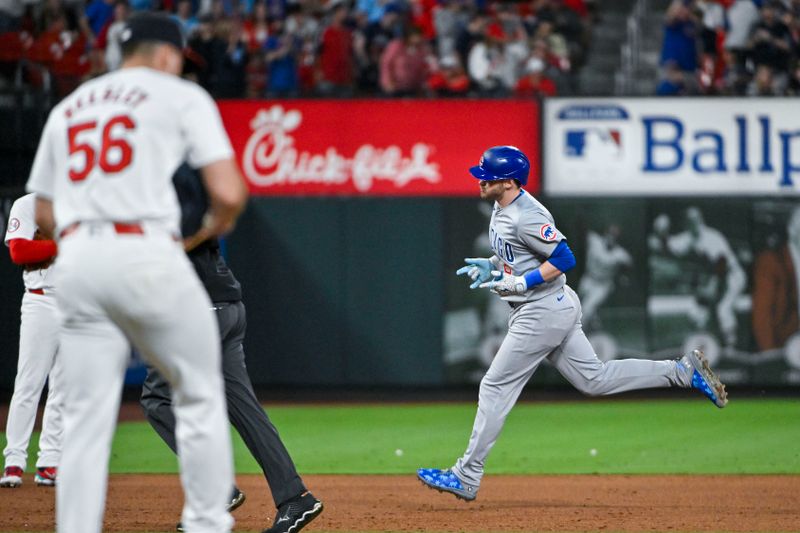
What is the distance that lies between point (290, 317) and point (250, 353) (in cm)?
68

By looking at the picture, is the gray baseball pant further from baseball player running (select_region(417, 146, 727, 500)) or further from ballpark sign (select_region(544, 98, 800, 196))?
ballpark sign (select_region(544, 98, 800, 196))

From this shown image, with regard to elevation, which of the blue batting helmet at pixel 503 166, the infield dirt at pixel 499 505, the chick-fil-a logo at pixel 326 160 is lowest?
the infield dirt at pixel 499 505

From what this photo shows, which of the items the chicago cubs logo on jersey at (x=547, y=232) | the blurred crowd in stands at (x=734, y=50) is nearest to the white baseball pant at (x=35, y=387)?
the chicago cubs logo on jersey at (x=547, y=232)

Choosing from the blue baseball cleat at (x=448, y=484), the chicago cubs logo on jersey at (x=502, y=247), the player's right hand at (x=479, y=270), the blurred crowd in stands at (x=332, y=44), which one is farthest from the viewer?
the blurred crowd in stands at (x=332, y=44)

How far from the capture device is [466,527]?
7.10 meters

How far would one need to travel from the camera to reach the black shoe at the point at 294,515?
6383mm

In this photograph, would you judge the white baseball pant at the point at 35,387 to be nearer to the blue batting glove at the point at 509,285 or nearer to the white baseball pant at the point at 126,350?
the blue batting glove at the point at 509,285

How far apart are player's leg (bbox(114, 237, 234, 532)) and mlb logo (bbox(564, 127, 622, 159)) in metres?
12.5

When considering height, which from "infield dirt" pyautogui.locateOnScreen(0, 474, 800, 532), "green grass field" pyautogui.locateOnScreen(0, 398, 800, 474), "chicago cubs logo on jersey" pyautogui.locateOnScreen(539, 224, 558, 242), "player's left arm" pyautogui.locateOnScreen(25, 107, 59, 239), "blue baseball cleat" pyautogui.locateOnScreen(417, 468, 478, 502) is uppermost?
"player's left arm" pyautogui.locateOnScreen(25, 107, 59, 239)

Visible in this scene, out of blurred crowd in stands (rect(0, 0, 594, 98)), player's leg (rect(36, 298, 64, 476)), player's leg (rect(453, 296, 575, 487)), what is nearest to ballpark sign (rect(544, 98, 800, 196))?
blurred crowd in stands (rect(0, 0, 594, 98))

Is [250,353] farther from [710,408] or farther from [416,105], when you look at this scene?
[710,408]

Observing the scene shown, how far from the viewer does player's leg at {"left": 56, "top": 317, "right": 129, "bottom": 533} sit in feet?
14.9

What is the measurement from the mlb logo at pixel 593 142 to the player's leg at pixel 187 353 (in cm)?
1249

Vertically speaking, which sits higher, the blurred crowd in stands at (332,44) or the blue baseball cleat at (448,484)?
the blurred crowd in stands at (332,44)
